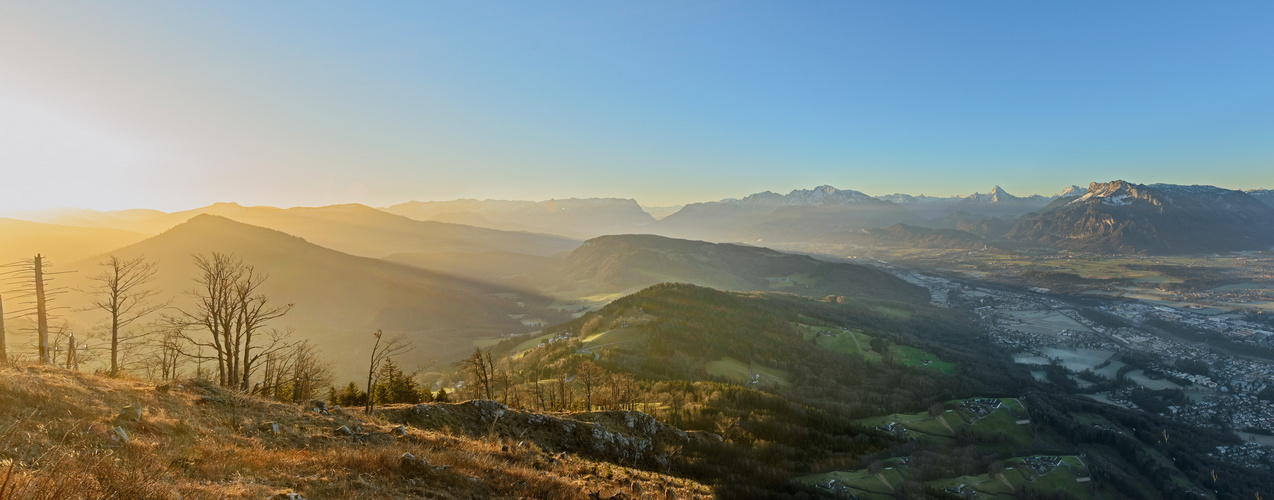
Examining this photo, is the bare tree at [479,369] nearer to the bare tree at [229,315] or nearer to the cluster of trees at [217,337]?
the cluster of trees at [217,337]

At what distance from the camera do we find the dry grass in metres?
8.87

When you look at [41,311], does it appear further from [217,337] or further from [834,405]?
[834,405]

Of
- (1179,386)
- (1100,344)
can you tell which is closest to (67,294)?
(1179,386)

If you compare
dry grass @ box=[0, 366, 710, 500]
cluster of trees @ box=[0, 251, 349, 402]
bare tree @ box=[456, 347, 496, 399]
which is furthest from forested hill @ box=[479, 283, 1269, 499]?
cluster of trees @ box=[0, 251, 349, 402]

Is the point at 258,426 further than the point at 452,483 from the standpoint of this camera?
Yes

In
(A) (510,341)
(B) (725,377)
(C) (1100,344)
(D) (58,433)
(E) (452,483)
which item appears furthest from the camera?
(C) (1100,344)

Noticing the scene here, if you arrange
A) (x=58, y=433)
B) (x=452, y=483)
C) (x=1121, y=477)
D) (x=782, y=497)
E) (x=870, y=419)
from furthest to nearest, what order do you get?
(x=870, y=419) < (x=1121, y=477) < (x=782, y=497) < (x=452, y=483) < (x=58, y=433)

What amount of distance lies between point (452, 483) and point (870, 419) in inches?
3862

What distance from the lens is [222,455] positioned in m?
13.5

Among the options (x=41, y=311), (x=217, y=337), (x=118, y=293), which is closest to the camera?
(x=41, y=311)

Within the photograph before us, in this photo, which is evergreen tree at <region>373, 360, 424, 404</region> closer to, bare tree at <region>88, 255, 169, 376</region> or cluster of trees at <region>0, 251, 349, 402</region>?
cluster of trees at <region>0, 251, 349, 402</region>

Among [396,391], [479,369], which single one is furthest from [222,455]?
[479,369]

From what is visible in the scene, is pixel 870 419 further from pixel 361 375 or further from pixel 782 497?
pixel 361 375

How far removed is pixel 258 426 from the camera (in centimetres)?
1903
